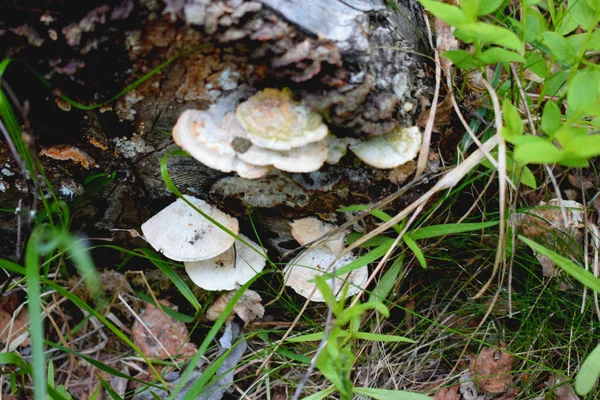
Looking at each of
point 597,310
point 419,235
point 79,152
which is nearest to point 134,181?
point 79,152

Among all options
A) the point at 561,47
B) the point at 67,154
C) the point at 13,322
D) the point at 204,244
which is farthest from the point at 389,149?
the point at 13,322

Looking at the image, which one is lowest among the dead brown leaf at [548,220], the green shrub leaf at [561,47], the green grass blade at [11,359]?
the green grass blade at [11,359]

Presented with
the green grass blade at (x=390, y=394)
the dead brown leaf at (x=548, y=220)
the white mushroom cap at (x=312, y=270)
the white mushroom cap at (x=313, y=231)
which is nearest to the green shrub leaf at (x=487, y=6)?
the dead brown leaf at (x=548, y=220)

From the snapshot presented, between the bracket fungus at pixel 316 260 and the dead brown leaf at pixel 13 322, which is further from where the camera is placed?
the dead brown leaf at pixel 13 322

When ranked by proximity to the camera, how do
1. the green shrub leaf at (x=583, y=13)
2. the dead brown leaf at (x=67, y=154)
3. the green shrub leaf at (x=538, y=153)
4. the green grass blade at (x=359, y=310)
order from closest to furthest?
the green shrub leaf at (x=538, y=153), the green grass blade at (x=359, y=310), the green shrub leaf at (x=583, y=13), the dead brown leaf at (x=67, y=154)

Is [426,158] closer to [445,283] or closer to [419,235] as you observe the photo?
[419,235]

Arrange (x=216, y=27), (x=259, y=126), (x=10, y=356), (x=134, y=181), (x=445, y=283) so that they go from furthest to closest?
(x=445, y=283) < (x=134, y=181) < (x=10, y=356) < (x=259, y=126) < (x=216, y=27)

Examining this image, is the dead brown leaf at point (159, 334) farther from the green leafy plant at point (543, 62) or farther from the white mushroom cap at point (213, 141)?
the green leafy plant at point (543, 62)

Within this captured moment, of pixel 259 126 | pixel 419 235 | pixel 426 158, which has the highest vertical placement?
pixel 259 126
